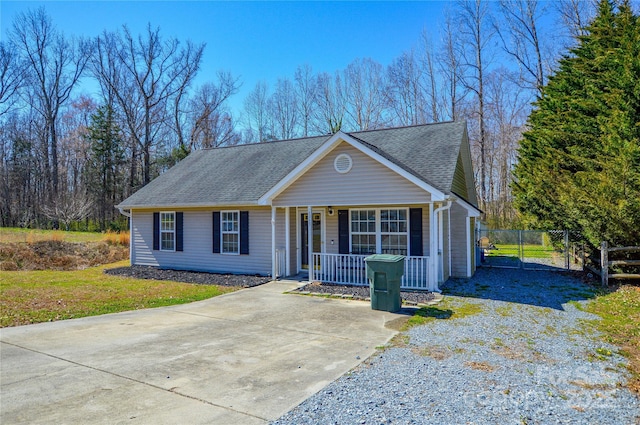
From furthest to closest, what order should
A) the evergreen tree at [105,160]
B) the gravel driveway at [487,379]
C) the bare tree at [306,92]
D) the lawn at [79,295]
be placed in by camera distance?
the bare tree at [306,92], the evergreen tree at [105,160], the lawn at [79,295], the gravel driveway at [487,379]

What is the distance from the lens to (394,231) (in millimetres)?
11531

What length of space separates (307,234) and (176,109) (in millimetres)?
27239

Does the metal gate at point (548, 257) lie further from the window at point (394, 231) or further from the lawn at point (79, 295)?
the lawn at point (79, 295)

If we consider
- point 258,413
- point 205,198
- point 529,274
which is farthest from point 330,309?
point 529,274

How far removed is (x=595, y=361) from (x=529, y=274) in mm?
8813

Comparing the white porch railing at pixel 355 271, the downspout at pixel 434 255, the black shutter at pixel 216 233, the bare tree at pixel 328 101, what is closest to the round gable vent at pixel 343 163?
the white porch railing at pixel 355 271

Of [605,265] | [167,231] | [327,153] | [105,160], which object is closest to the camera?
[605,265]

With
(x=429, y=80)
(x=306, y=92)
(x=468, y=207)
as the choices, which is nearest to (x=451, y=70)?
(x=429, y=80)

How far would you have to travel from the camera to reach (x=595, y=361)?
517 centimetres

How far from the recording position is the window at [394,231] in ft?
37.5

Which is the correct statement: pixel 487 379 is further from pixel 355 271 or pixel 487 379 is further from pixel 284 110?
pixel 284 110

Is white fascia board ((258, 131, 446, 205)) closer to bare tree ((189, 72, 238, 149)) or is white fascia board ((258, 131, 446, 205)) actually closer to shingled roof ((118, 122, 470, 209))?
shingled roof ((118, 122, 470, 209))

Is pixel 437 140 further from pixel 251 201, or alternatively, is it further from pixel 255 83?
pixel 255 83

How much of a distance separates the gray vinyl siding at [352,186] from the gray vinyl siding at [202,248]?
1.75m
